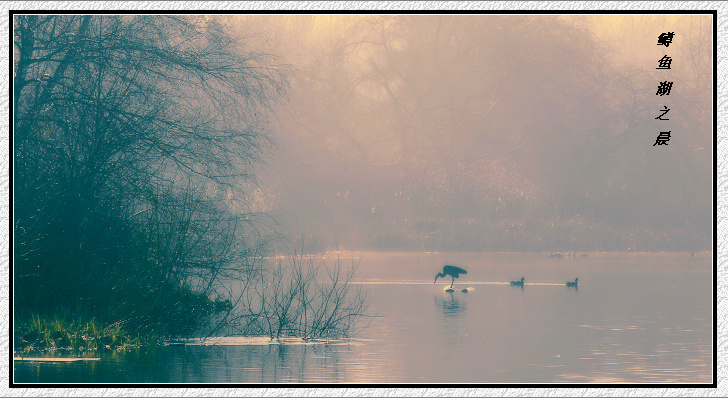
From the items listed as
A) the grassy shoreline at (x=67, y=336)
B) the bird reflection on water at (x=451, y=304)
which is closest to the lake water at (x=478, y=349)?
the bird reflection on water at (x=451, y=304)

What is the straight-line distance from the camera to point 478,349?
60.2 feet

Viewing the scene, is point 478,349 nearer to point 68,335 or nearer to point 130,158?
point 130,158

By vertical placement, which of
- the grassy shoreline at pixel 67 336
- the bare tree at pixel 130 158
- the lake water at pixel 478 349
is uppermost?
the bare tree at pixel 130 158

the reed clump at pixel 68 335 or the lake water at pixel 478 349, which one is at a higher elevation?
the reed clump at pixel 68 335

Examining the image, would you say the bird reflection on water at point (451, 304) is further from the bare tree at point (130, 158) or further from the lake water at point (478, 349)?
the bare tree at point (130, 158)

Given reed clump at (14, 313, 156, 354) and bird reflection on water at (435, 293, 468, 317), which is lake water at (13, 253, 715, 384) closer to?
bird reflection on water at (435, 293, 468, 317)

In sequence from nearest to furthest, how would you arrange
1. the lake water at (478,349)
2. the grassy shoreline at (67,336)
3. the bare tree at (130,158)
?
the lake water at (478,349)
the grassy shoreline at (67,336)
the bare tree at (130,158)

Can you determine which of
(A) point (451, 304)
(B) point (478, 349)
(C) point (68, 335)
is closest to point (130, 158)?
(C) point (68, 335)

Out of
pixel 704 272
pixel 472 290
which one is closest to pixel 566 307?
pixel 472 290

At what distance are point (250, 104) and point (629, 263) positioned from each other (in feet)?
139

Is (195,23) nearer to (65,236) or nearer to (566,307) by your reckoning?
(65,236)

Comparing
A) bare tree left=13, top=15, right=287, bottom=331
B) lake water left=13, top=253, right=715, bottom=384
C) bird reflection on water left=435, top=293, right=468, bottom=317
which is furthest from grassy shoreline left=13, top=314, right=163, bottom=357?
bird reflection on water left=435, top=293, right=468, bottom=317

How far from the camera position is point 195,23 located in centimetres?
1758

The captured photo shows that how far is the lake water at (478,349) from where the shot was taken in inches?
556
